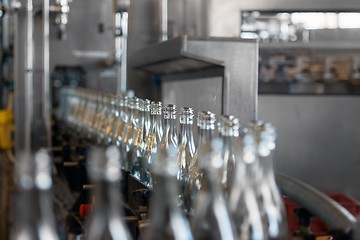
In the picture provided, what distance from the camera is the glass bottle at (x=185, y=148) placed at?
101cm

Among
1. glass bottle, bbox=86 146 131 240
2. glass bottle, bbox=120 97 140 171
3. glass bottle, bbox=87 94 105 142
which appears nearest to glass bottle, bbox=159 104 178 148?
glass bottle, bbox=120 97 140 171

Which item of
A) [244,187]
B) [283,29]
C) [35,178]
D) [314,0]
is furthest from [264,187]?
[283,29]

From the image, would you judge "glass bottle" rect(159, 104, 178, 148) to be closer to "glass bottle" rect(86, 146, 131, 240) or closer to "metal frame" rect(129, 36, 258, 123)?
"glass bottle" rect(86, 146, 131, 240)

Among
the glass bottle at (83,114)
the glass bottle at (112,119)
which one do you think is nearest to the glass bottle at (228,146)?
the glass bottle at (112,119)

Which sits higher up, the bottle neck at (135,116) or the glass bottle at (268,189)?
the bottle neck at (135,116)

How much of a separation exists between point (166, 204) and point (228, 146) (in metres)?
0.23

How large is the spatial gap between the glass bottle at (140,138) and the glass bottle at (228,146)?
1.26ft

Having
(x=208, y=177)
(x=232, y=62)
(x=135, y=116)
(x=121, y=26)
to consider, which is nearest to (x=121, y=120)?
(x=135, y=116)

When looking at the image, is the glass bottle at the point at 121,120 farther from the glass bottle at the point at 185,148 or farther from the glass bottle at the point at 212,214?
the glass bottle at the point at 212,214

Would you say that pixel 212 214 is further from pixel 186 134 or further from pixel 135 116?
pixel 135 116

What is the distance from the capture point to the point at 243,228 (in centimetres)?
75

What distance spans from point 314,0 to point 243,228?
3061 millimetres

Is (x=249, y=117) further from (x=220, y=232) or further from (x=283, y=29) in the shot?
(x=283, y=29)

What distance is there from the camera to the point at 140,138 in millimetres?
1273
